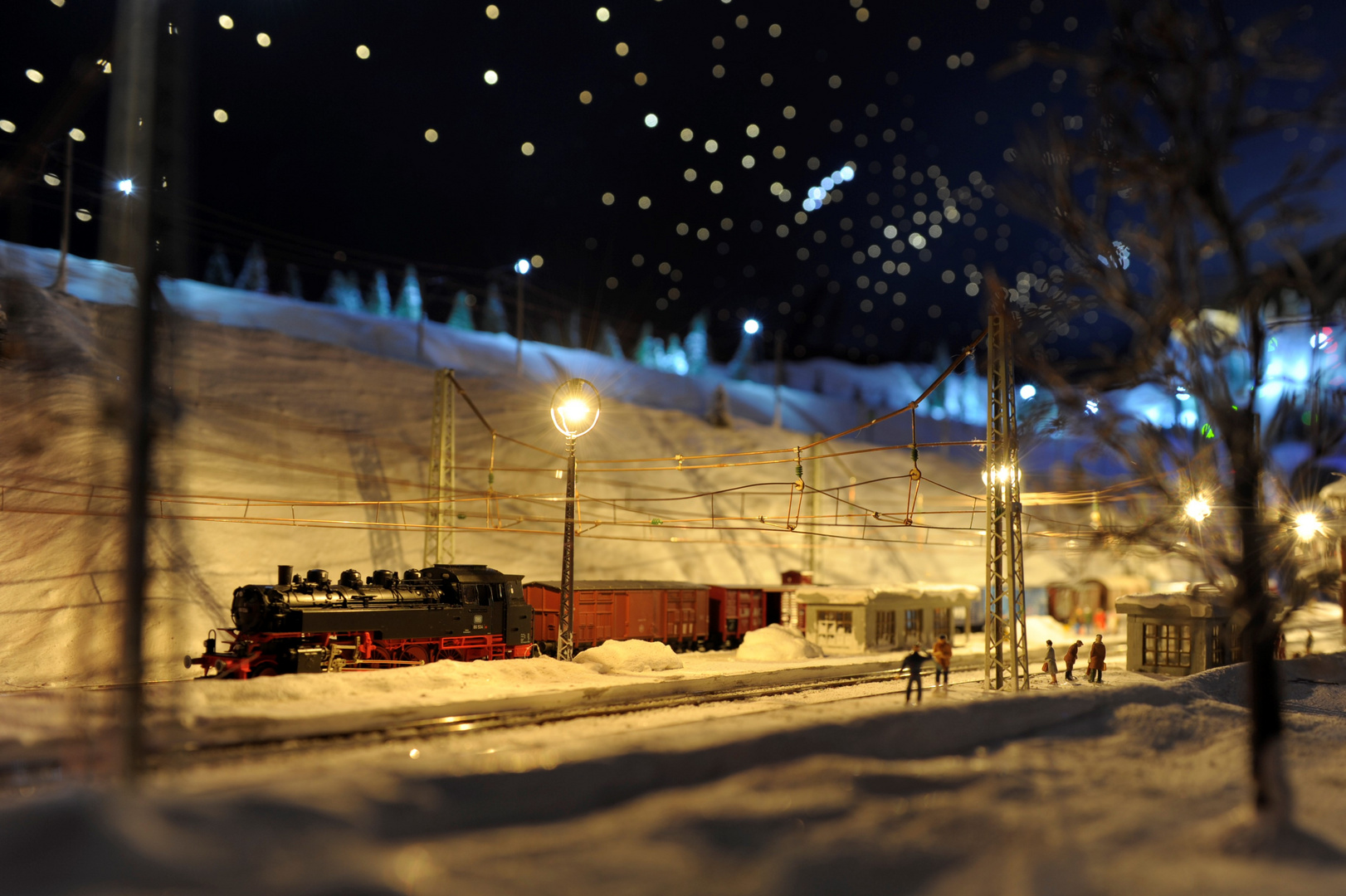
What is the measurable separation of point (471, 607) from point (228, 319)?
48523mm

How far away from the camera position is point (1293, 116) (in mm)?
8430

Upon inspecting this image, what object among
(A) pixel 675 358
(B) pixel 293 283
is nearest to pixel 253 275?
(B) pixel 293 283

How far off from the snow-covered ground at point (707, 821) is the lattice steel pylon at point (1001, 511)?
21.0 feet

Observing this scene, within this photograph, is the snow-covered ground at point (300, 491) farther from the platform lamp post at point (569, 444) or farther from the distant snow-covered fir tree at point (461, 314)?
the distant snow-covered fir tree at point (461, 314)

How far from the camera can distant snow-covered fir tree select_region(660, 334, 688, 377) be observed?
11431 cm

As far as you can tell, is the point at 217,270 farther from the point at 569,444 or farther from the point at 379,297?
the point at 569,444

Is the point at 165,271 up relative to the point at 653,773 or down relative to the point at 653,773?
up

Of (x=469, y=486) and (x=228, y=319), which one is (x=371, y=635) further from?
(x=228, y=319)

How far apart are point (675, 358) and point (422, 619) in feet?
318

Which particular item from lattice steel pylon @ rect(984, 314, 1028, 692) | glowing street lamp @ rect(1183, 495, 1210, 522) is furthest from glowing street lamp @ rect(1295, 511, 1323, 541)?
lattice steel pylon @ rect(984, 314, 1028, 692)

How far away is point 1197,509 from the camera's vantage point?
29.9 feet

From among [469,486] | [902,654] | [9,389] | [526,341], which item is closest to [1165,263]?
[902,654]

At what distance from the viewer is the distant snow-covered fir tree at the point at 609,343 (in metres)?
95.7

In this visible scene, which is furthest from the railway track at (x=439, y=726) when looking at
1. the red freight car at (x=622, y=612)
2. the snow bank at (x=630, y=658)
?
the red freight car at (x=622, y=612)
